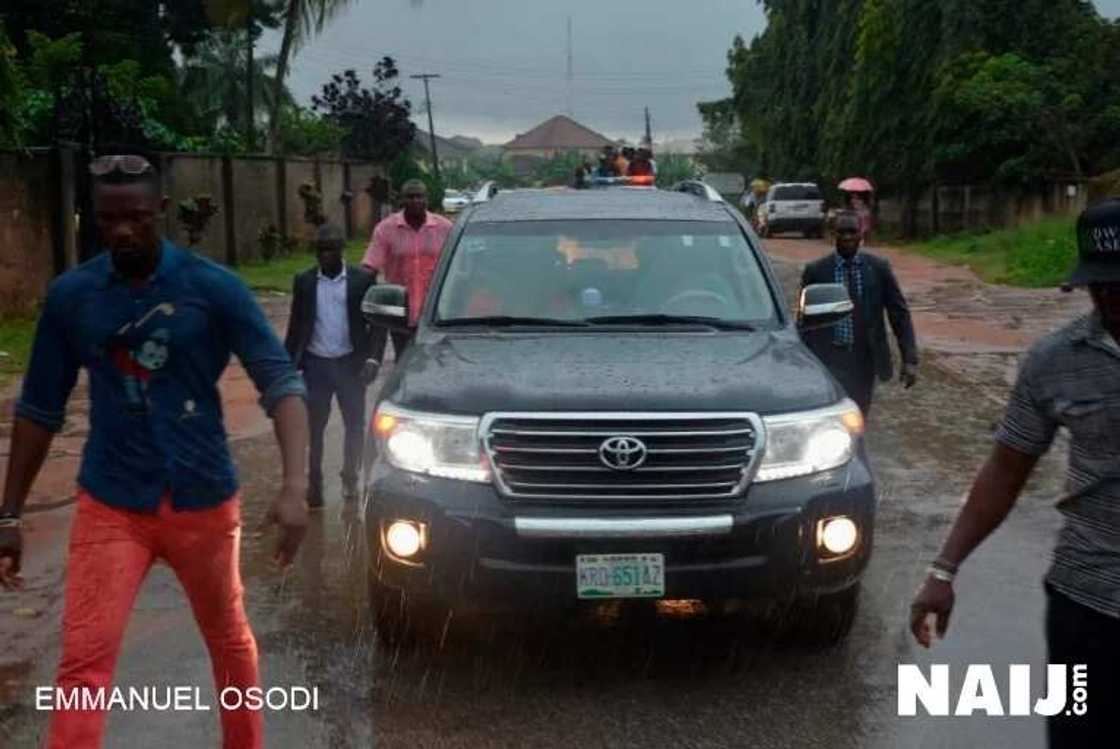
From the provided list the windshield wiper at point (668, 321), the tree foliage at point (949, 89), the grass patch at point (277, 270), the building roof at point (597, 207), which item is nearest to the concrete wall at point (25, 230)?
the grass patch at point (277, 270)

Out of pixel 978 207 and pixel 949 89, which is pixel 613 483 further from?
pixel 978 207

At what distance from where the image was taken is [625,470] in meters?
5.32

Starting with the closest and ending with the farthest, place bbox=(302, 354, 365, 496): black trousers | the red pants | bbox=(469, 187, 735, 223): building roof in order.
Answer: the red pants < bbox=(469, 187, 735, 223): building roof < bbox=(302, 354, 365, 496): black trousers

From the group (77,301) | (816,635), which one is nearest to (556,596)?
(816,635)

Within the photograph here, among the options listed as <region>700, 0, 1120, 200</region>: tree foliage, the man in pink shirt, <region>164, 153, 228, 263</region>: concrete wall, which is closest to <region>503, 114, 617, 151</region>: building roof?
<region>700, 0, 1120, 200</region>: tree foliage

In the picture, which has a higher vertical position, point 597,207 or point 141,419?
point 597,207

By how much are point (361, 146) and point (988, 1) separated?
20150 millimetres

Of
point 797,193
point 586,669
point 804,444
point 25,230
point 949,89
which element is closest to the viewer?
point 804,444

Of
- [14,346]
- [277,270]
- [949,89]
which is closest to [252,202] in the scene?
[277,270]

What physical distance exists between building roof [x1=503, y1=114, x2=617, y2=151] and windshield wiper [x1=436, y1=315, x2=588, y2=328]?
149889 millimetres

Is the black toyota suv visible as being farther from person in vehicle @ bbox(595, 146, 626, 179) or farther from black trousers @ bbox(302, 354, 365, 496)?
person in vehicle @ bbox(595, 146, 626, 179)

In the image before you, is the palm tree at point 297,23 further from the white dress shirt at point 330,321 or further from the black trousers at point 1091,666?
the black trousers at point 1091,666

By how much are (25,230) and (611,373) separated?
12.9m

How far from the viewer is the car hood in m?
5.45
